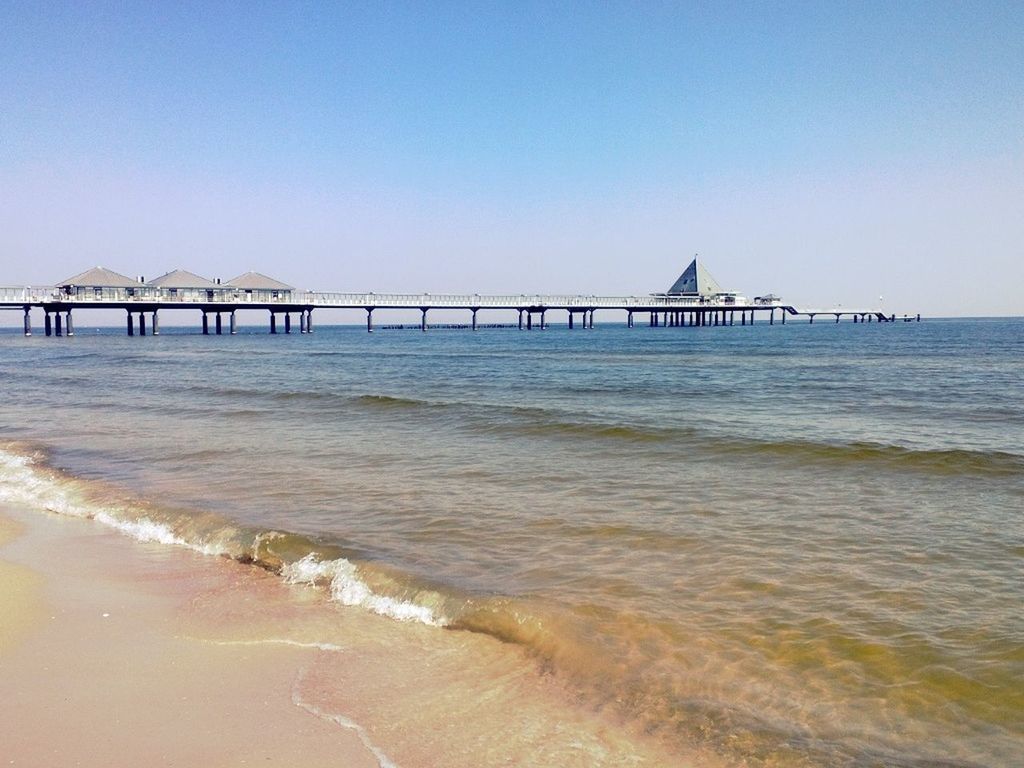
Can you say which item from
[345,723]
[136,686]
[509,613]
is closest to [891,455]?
[509,613]

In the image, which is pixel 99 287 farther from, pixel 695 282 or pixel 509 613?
pixel 695 282

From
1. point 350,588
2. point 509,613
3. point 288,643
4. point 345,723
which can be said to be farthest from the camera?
point 350,588

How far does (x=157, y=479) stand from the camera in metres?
10.5

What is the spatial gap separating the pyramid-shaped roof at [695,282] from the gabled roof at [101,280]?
238ft

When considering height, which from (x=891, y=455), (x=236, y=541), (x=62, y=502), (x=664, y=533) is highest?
(x=891, y=455)

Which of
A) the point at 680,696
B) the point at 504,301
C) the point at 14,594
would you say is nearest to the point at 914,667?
the point at 680,696

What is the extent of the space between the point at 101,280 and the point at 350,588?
217ft

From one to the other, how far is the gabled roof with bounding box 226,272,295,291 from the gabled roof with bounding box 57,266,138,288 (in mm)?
8597

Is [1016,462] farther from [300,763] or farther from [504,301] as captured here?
[504,301]

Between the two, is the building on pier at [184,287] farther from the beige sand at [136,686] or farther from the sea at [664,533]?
the beige sand at [136,686]

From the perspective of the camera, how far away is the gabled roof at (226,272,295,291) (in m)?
70.2

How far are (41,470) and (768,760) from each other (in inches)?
431

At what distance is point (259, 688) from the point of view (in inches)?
170

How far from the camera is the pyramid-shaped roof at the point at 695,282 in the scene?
11050 centimetres
